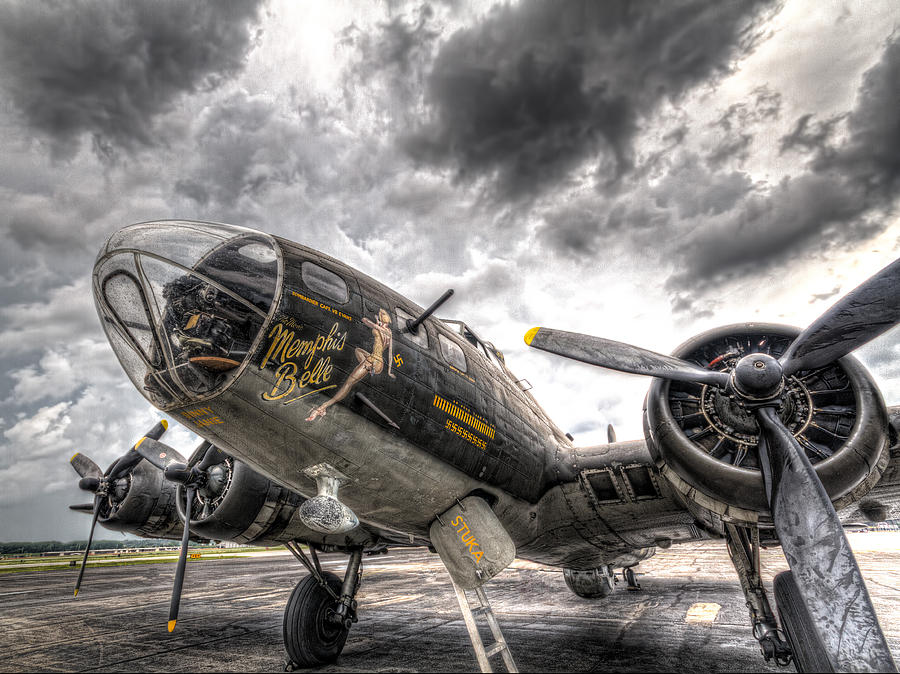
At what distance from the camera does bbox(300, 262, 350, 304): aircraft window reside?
4.23 metres

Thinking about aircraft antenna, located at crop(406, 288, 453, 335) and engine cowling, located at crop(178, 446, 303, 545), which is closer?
aircraft antenna, located at crop(406, 288, 453, 335)

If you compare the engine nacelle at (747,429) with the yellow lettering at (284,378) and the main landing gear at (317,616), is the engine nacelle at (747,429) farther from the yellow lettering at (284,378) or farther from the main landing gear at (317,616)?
the main landing gear at (317,616)

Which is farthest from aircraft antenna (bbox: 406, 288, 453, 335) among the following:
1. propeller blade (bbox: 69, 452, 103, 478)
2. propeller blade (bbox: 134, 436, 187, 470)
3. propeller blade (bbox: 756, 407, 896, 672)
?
propeller blade (bbox: 69, 452, 103, 478)

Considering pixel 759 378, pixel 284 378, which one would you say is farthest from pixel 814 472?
pixel 284 378

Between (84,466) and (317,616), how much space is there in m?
8.28

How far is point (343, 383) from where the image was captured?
4207mm

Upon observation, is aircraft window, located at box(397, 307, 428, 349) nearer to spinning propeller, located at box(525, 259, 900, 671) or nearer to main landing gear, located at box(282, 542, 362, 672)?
spinning propeller, located at box(525, 259, 900, 671)

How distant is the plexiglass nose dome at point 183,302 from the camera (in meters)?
3.74

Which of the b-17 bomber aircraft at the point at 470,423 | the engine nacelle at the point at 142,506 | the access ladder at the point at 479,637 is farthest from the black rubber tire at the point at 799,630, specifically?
the engine nacelle at the point at 142,506

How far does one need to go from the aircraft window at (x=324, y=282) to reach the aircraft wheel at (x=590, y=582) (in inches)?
400

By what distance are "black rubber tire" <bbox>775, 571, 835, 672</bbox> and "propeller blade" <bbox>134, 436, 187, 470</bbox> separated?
968cm

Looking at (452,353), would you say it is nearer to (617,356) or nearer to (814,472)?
(617,356)

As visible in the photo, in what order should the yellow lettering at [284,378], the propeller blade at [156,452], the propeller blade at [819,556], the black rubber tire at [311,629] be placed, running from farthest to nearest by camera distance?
the propeller blade at [156,452], the black rubber tire at [311,629], the yellow lettering at [284,378], the propeller blade at [819,556]

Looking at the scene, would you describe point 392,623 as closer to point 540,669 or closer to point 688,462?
point 540,669
